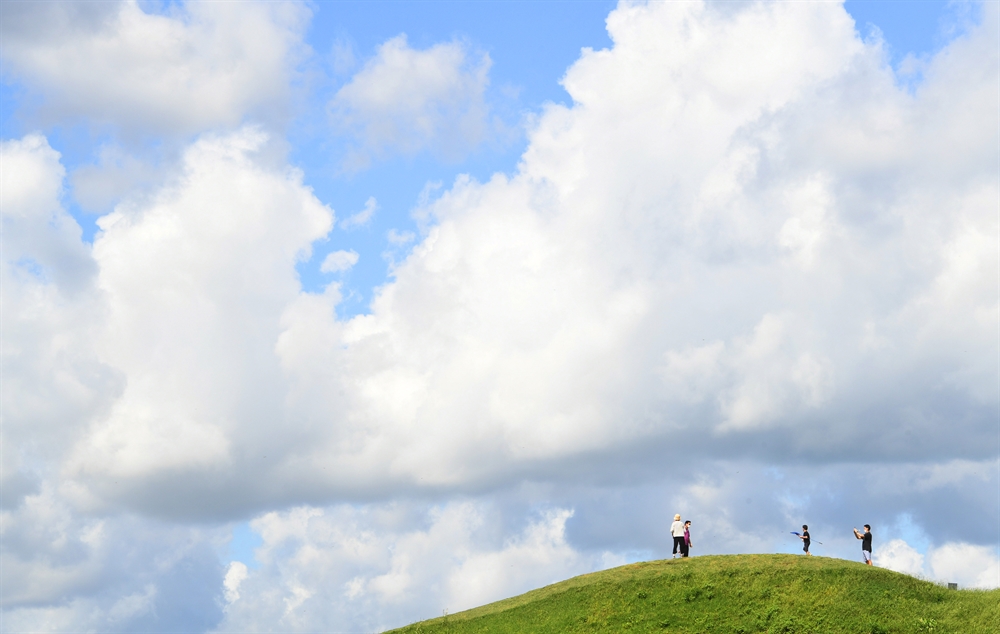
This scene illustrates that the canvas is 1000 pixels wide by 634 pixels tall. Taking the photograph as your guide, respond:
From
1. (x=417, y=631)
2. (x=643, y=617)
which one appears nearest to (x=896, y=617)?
(x=643, y=617)

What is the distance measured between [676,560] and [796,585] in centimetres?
794

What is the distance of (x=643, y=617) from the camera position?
181ft

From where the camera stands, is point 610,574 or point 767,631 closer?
point 767,631

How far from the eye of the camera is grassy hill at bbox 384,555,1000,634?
52.7 m

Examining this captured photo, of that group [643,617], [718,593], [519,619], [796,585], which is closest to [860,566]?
[796,585]

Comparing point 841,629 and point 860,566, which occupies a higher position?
point 860,566

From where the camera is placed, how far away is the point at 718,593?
5597cm

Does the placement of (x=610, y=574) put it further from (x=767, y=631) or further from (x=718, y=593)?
(x=767, y=631)

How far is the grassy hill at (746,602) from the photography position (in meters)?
52.7

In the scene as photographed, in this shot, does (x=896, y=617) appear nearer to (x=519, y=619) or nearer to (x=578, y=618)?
(x=578, y=618)

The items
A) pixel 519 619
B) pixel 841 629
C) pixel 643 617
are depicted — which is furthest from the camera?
pixel 519 619

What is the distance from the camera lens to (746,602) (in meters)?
54.8

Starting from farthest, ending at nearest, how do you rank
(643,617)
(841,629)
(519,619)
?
(519,619) → (643,617) → (841,629)

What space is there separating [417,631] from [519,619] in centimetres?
675
